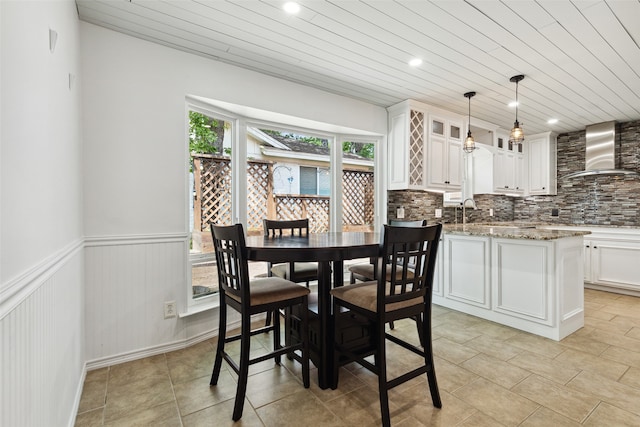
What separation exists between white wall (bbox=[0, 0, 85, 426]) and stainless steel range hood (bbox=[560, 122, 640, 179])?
6.14 metres

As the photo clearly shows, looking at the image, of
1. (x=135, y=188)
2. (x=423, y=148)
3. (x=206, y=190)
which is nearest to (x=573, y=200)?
(x=423, y=148)

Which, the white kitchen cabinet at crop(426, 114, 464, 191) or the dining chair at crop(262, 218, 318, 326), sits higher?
the white kitchen cabinet at crop(426, 114, 464, 191)

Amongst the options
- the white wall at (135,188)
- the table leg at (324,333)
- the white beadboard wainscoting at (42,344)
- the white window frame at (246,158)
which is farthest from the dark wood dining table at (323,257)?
the white window frame at (246,158)

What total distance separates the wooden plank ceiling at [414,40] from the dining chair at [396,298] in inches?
58.7

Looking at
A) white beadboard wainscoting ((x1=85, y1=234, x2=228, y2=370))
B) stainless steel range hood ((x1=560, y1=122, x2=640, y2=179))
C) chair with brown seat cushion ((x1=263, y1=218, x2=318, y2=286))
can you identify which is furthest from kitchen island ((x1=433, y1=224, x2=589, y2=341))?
white beadboard wainscoting ((x1=85, y1=234, x2=228, y2=370))

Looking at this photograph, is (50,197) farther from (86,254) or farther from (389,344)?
(389,344)

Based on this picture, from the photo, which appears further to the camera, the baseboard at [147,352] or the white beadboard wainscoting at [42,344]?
the baseboard at [147,352]

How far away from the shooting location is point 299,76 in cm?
301

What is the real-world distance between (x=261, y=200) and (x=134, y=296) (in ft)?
4.74

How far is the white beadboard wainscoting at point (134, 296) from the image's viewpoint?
7.07 ft

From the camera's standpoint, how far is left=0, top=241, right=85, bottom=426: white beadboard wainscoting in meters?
0.82

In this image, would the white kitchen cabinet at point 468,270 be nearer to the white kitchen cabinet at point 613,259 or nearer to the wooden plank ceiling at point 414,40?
the wooden plank ceiling at point 414,40

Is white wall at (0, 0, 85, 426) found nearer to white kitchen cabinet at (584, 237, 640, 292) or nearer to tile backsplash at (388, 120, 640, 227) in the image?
tile backsplash at (388, 120, 640, 227)

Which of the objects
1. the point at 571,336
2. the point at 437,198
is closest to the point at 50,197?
the point at 571,336
